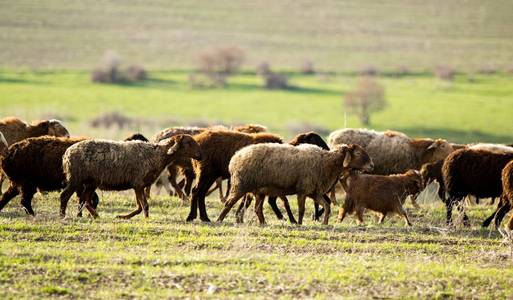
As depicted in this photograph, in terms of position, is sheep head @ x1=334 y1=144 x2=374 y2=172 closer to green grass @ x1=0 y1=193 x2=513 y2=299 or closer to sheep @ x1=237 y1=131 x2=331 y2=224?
sheep @ x1=237 y1=131 x2=331 y2=224

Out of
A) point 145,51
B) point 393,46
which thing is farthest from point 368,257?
point 393,46

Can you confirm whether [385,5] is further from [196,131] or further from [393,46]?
[196,131]

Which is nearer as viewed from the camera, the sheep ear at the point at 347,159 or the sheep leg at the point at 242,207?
the sheep leg at the point at 242,207

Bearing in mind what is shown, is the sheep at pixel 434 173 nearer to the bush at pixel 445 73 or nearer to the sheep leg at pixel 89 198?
the sheep leg at pixel 89 198

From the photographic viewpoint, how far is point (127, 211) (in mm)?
20203

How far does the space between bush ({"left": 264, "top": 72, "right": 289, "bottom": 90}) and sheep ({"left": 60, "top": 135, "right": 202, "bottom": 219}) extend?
64.7 metres

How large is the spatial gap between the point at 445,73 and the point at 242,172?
78.1 m

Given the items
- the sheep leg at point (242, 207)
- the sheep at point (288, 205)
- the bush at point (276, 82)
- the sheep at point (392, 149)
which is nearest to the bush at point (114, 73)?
the bush at point (276, 82)

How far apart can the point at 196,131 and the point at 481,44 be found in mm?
97644

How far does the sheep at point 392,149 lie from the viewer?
24.5 metres

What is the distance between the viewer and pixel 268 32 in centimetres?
12431

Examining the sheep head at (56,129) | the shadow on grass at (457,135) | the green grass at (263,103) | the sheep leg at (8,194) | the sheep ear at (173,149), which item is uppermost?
the sheep ear at (173,149)

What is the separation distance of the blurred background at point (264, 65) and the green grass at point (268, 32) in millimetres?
222

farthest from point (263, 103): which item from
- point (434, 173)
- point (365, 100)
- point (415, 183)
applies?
point (415, 183)
